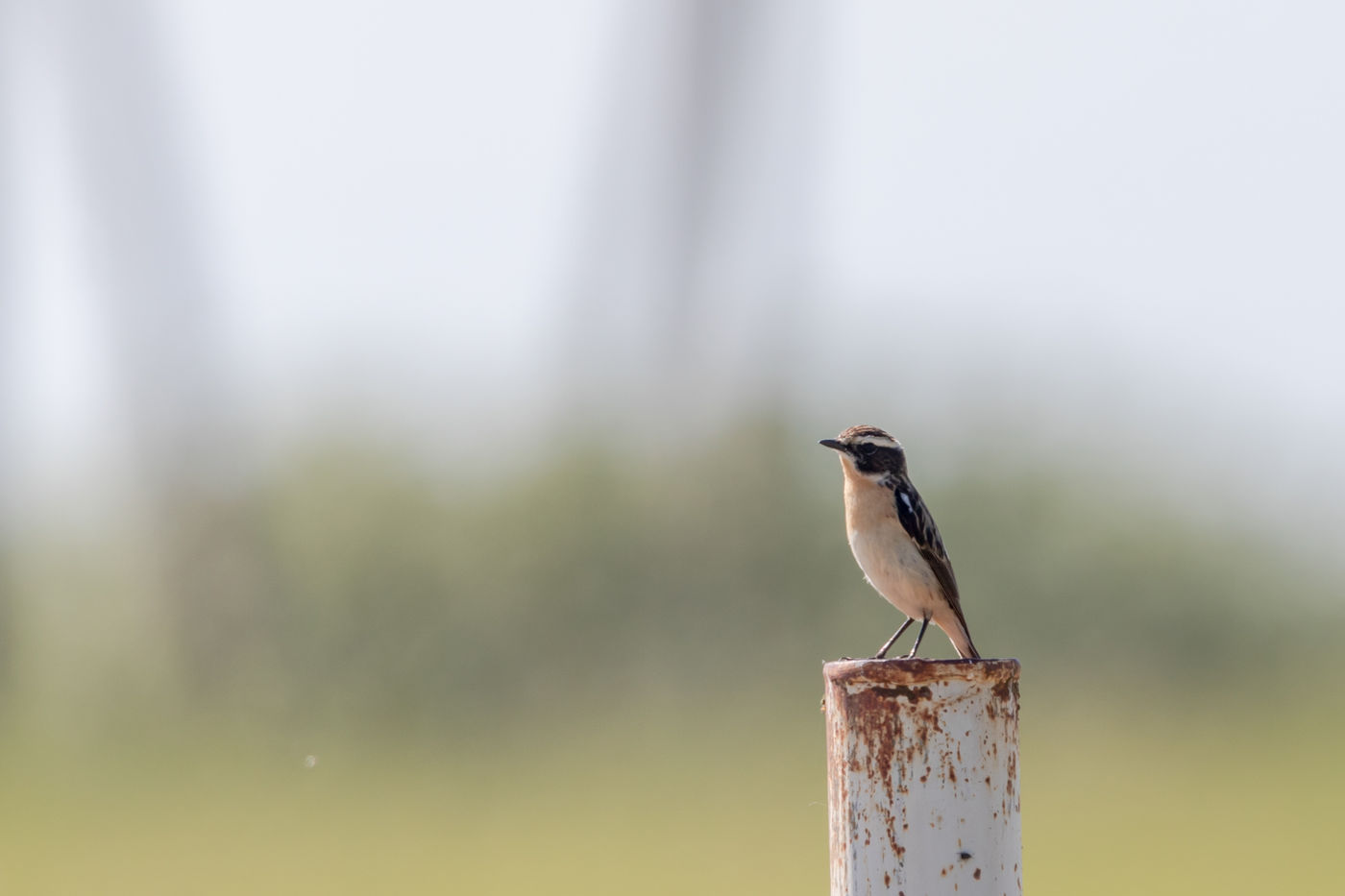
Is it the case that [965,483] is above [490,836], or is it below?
above

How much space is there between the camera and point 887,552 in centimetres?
617

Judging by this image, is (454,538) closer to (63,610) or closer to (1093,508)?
(63,610)

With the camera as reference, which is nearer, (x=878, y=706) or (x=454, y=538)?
(x=878, y=706)

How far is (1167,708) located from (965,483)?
3729 mm

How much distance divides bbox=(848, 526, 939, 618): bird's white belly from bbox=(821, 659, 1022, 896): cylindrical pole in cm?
262

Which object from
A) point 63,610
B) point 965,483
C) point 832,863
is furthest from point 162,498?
point 832,863

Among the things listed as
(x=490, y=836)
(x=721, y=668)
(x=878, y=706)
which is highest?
(x=878, y=706)

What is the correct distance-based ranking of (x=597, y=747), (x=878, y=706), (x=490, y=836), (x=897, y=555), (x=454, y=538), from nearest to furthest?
(x=878, y=706) < (x=897, y=555) < (x=490, y=836) < (x=597, y=747) < (x=454, y=538)

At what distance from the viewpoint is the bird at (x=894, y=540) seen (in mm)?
6160

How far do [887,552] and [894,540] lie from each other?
0.06 metres

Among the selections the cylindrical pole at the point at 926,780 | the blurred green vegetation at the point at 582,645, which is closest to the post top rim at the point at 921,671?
the cylindrical pole at the point at 926,780

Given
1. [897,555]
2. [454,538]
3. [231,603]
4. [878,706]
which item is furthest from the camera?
[454,538]

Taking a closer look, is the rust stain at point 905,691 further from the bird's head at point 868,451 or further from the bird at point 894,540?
the bird's head at point 868,451

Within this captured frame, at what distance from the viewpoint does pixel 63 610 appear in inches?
765
